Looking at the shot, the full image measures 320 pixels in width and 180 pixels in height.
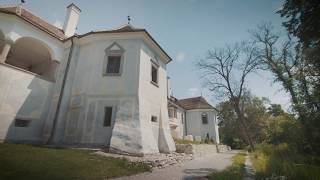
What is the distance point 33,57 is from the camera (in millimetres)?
18000

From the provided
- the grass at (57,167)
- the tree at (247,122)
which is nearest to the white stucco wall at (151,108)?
the grass at (57,167)

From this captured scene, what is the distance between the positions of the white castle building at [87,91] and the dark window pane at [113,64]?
0.23 ft

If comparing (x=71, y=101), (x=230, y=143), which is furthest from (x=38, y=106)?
(x=230, y=143)

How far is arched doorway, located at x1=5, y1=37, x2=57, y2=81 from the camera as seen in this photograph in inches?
614

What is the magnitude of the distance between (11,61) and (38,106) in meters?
7.84

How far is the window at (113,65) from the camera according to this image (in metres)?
13.5

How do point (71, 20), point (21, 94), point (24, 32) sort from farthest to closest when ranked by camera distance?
point (71, 20) < point (24, 32) < point (21, 94)

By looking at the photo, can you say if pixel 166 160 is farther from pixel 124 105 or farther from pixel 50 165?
pixel 50 165

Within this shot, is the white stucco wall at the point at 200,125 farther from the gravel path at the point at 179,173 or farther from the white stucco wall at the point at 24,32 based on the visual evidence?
the white stucco wall at the point at 24,32

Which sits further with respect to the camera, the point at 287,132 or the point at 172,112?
the point at 172,112

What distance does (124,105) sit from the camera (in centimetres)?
1231

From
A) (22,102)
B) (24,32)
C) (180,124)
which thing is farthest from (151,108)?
(180,124)

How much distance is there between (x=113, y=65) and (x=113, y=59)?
490mm

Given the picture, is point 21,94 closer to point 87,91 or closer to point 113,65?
point 87,91
